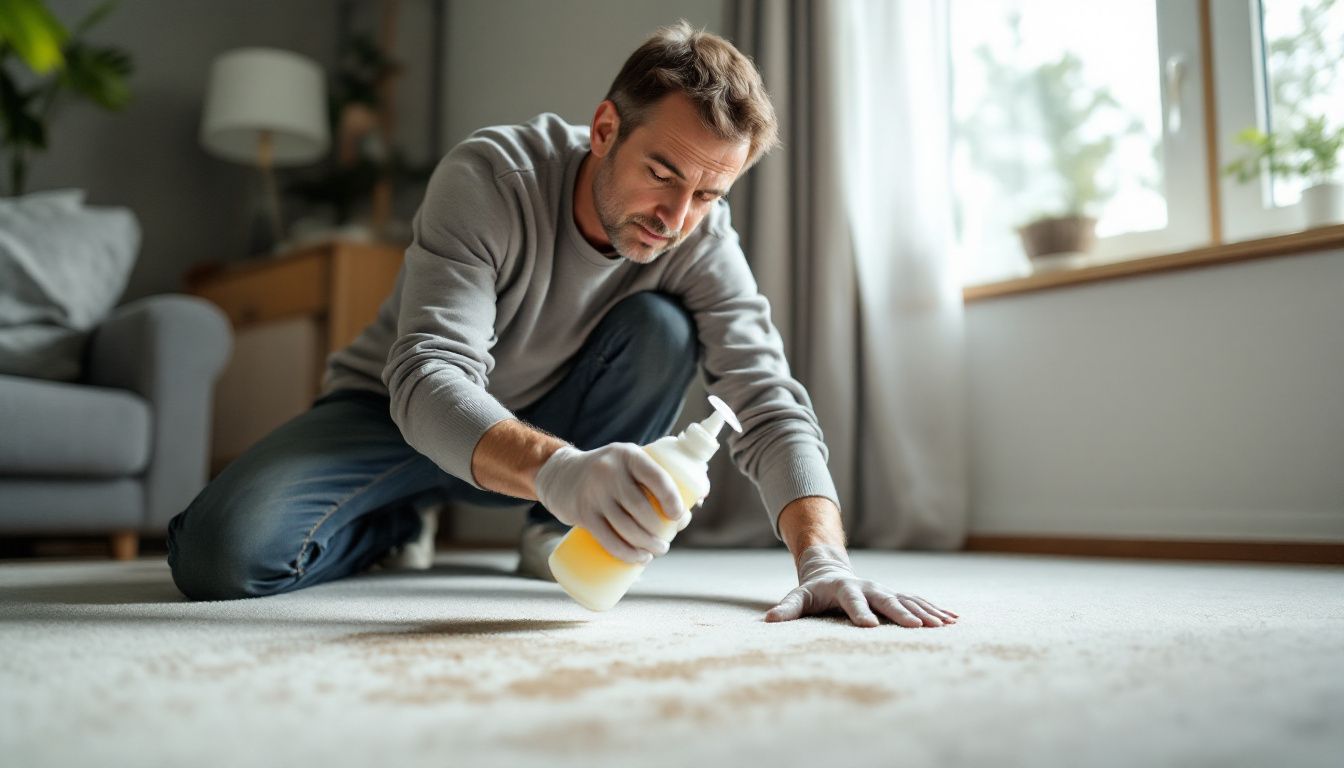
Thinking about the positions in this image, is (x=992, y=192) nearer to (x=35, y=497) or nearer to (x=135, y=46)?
(x=35, y=497)

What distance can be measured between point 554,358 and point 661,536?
0.62m

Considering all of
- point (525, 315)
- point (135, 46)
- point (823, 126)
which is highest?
point (135, 46)

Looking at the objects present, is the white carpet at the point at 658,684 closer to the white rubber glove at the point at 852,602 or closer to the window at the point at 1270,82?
the white rubber glove at the point at 852,602

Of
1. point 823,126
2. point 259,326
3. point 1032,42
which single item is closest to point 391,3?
point 259,326

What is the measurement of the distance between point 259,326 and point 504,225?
2131 mm

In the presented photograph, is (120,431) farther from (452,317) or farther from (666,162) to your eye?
(666,162)

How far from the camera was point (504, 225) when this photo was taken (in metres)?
1.21

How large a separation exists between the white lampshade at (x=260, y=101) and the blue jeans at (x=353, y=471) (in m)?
1.88

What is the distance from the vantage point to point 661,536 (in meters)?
0.81

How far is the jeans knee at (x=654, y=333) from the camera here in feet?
4.46

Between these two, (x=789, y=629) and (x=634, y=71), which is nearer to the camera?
(x=789, y=629)

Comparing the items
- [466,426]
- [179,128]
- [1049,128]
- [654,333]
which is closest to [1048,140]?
[1049,128]

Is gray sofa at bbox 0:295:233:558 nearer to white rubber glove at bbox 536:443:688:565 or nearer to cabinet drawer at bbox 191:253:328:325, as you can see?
cabinet drawer at bbox 191:253:328:325

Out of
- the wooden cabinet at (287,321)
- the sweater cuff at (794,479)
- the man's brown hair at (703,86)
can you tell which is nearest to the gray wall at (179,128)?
the wooden cabinet at (287,321)
